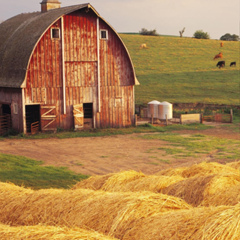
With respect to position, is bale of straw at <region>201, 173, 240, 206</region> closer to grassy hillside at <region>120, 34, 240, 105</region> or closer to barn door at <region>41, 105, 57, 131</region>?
barn door at <region>41, 105, 57, 131</region>

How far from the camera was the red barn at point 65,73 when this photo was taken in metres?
29.9

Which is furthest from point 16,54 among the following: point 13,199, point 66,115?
point 13,199

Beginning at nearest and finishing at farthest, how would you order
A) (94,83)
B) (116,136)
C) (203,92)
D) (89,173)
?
(89,173) → (116,136) → (94,83) → (203,92)

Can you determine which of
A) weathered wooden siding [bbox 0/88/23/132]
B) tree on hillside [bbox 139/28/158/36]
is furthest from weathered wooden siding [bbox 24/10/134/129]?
tree on hillside [bbox 139/28/158/36]

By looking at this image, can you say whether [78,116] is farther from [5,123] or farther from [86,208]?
[86,208]

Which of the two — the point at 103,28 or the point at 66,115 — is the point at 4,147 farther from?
the point at 103,28

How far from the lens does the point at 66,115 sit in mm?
31078

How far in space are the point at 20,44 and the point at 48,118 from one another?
5.18 meters

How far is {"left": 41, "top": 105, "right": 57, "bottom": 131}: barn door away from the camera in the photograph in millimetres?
30297

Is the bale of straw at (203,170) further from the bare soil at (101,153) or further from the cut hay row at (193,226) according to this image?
the cut hay row at (193,226)

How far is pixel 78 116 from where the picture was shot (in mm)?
31219

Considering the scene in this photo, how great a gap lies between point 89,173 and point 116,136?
1085 centimetres

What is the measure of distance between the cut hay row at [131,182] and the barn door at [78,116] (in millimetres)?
18921

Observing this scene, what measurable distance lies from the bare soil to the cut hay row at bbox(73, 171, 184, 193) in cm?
572
